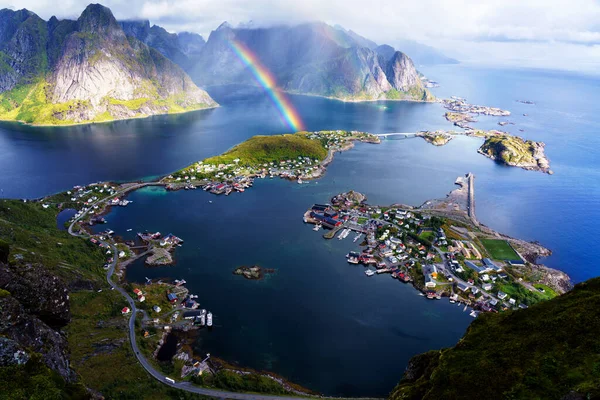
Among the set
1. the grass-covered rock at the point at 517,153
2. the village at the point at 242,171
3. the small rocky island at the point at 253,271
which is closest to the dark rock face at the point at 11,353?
the small rocky island at the point at 253,271

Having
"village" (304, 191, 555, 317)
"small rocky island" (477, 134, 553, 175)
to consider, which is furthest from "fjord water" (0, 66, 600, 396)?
"small rocky island" (477, 134, 553, 175)

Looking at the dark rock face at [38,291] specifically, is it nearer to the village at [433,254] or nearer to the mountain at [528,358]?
the mountain at [528,358]

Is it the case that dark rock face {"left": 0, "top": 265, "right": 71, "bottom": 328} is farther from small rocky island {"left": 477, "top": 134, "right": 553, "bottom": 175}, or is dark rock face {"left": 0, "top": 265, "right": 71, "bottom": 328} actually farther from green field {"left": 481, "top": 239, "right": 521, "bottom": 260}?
small rocky island {"left": 477, "top": 134, "right": 553, "bottom": 175}

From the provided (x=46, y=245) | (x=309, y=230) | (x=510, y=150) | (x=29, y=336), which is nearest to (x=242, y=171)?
(x=309, y=230)

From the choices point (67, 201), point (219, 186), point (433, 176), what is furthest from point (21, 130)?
point (433, 176)

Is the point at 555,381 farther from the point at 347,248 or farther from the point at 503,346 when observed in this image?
the point at 347,248

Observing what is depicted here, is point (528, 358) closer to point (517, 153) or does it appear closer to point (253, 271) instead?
point (253, 271)
